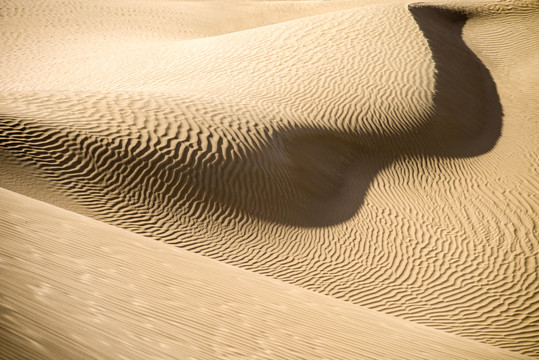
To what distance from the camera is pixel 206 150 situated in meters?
9.33

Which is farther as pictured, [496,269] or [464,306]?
[496,269]

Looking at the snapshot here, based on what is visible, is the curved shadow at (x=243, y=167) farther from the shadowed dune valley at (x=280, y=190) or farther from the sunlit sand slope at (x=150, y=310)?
the sunlit sand slope at (x=150, y=310)

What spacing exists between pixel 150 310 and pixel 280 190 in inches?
250

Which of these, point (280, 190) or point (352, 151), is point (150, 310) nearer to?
point (280, 190)

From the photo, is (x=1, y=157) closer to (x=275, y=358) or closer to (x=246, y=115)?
(x=246, y=115)

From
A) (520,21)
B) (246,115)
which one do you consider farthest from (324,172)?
(520,21)

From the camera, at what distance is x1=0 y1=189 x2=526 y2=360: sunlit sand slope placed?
8.41ft

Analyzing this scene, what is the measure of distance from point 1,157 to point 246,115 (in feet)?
16.7

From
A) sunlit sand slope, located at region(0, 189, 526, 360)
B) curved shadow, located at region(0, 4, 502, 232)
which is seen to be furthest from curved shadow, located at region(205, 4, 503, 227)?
sunlit sand slope, located at region(0, 189, 526, 360)

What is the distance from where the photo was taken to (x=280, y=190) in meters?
9.55

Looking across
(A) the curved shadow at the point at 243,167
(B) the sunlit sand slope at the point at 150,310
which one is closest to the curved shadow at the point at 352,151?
(A) the curved shadow at the point at 243,167

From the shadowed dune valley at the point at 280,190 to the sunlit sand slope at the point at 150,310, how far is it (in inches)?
0.8

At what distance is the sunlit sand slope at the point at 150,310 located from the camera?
2.56 meters

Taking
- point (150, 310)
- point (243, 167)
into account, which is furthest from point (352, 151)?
point (150, 310)
